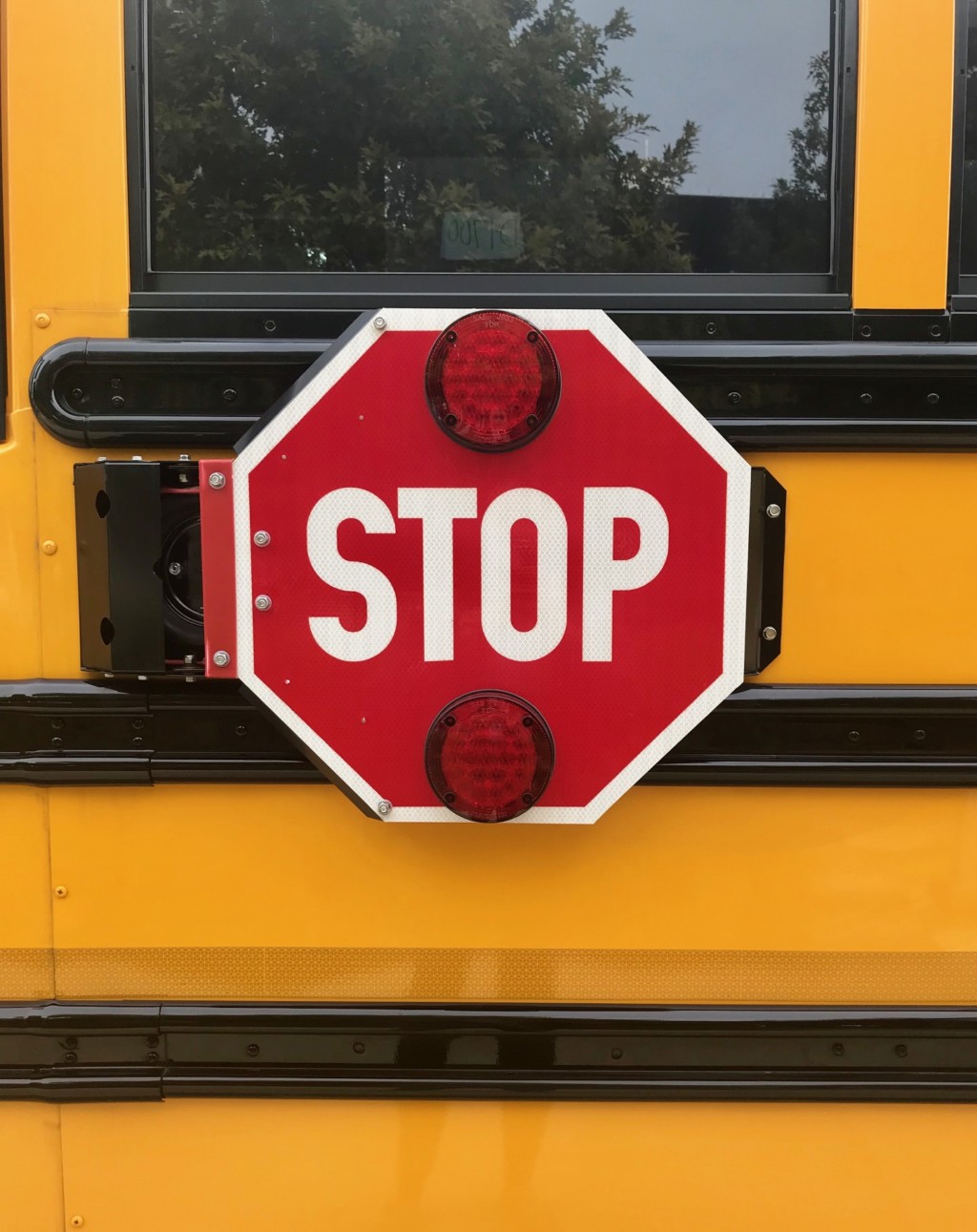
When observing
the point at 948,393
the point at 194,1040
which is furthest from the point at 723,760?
the point at 194,1040

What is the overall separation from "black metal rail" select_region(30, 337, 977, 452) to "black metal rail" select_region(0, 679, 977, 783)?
0.28 m

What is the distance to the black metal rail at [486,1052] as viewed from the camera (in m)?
1.18

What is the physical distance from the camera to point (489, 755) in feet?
3.61

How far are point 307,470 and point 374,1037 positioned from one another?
645mm

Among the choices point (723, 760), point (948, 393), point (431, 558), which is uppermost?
point (948, 393)

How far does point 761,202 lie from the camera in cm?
114

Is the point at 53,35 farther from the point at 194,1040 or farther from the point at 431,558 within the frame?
the point at 194,1040

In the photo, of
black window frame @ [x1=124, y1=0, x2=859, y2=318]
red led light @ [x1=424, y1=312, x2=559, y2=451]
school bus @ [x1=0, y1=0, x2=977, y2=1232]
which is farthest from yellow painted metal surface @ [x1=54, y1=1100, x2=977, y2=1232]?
black window frame @ [x1=124, y1=0, x2=859, y2=318]

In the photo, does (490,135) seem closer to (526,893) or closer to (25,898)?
(526,893)

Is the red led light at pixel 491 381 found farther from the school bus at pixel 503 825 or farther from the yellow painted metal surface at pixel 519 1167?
the yellow painted metal surface at pixel 519 1167

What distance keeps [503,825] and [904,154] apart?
0.85m

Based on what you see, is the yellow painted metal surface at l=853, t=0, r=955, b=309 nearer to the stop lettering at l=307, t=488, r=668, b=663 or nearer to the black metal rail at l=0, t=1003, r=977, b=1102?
the stop lettering at l=307, t=488, r=668, b=663

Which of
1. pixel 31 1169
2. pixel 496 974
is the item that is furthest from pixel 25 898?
pixel 496 974

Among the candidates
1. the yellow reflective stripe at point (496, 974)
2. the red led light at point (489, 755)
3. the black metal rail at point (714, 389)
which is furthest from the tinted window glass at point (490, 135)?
the yellow reflective stripe at point (496, 974)
